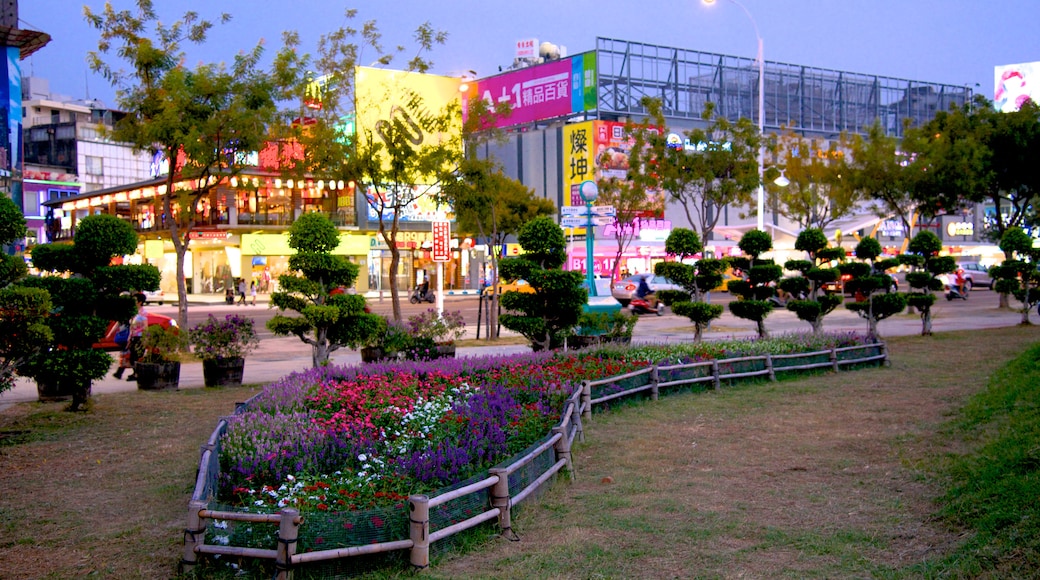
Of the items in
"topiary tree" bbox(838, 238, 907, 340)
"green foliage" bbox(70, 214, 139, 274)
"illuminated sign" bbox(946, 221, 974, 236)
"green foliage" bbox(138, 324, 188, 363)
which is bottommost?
"green foliage" bbox(138, 324, 188, 363)

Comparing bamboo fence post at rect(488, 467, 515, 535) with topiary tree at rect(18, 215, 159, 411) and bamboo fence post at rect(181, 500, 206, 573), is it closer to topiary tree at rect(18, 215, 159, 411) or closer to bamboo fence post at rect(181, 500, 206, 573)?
bamboo fence post at rect(181, 500, 206, 573)

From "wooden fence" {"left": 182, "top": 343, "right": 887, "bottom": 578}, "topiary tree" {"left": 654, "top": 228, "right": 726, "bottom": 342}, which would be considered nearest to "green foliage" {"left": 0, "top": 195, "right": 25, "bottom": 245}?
"wooden fence" {"left": 182, "top": 343, "right": 887, "bottom": 578}

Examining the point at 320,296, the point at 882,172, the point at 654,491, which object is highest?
the point at 882,172

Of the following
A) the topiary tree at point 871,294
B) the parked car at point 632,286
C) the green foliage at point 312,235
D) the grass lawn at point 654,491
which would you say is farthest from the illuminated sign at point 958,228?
the green foliage at point 312,235

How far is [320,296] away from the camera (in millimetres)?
15562

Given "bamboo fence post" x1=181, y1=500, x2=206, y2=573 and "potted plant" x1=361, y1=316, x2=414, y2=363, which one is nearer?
"bamboo fence post" x1=181, y1=500, x2=206, y2=573

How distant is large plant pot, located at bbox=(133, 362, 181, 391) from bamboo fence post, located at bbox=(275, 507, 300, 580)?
1044 cm

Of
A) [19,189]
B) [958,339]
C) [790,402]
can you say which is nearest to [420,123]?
[19,189]

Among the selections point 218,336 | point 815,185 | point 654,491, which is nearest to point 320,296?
point 218,336

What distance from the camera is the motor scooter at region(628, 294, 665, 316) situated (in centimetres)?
3653

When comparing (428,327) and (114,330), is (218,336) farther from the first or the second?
(114,330)

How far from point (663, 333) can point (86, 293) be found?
17683 mm

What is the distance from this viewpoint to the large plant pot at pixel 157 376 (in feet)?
50.9

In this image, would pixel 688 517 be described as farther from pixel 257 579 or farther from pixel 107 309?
pixel 107 309
